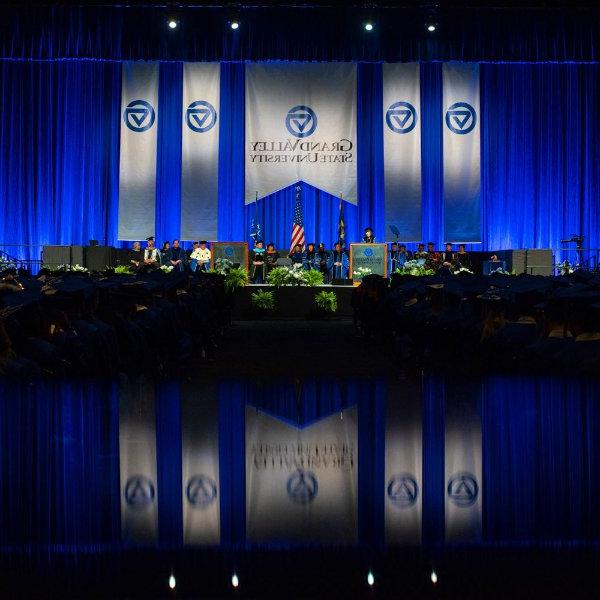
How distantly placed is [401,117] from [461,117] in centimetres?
177

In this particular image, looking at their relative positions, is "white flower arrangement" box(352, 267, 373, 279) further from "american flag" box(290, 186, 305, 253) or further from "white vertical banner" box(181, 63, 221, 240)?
"white vertical banner" box(181, 63, 221, 240)

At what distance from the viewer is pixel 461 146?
1193 inches

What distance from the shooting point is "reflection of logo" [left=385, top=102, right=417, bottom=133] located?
30344 mm

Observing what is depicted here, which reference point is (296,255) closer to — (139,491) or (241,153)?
(241,153)

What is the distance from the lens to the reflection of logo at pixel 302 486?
2.48 m

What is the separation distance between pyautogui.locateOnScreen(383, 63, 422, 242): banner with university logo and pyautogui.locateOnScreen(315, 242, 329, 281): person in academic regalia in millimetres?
3120

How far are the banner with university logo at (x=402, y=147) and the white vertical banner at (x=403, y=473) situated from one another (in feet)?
85.1

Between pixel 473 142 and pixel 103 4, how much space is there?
37.3ft

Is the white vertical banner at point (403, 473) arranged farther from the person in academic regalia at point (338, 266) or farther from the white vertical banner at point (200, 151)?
the white vertical banner at point (200, 151)

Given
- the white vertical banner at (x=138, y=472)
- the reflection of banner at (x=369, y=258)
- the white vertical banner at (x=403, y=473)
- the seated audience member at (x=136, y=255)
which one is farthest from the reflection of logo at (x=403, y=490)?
the seated audience member at (x=136, y=255)

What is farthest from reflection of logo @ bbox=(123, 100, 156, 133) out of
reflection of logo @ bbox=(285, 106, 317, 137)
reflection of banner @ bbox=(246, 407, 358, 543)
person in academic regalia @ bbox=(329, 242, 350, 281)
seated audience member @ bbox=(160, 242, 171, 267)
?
reflection of banner @ bbox=(246, 407, 358, 543)

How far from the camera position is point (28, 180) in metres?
30.4

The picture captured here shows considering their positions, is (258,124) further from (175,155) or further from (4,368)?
(4,368)

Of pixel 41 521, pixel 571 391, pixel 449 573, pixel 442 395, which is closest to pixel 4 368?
pixel 442 395
